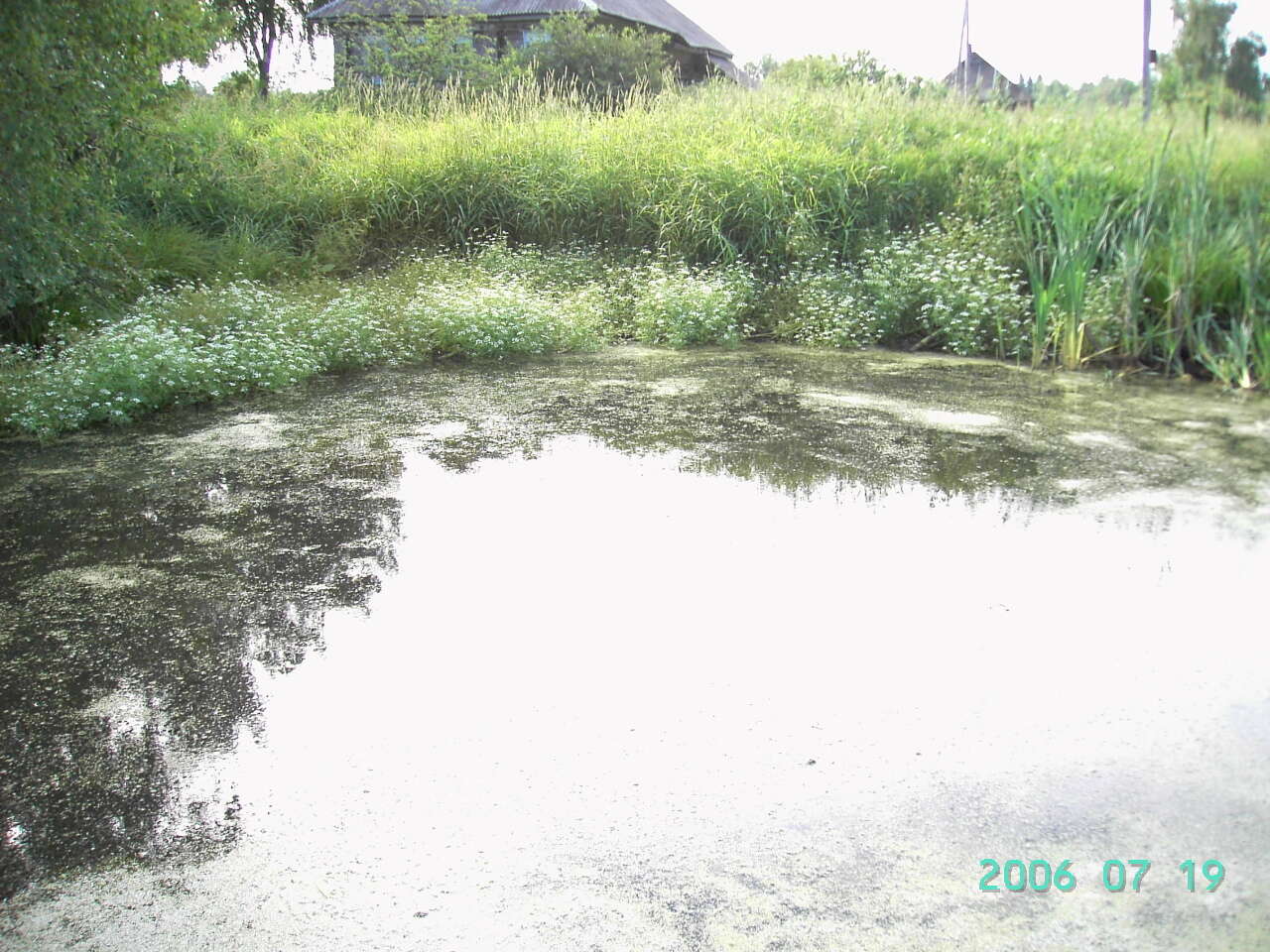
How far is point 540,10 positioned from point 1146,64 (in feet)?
53.6

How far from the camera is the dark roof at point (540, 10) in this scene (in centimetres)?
1762

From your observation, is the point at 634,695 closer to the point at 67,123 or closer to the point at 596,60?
the point at 67,123

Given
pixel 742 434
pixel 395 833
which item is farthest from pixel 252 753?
pixel 742 434

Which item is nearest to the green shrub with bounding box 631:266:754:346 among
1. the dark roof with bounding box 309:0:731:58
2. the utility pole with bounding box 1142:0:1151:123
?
the utility pole with bounding box 1142:0:1151:123

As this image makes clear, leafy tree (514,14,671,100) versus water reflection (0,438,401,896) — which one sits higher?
leafy tree (514,14,671,100)

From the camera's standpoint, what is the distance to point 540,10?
20250 millimetres

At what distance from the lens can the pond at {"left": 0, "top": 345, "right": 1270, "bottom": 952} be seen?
150 centimetres

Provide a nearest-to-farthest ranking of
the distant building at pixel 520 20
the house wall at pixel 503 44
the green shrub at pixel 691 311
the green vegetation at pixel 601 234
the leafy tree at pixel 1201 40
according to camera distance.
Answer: the leafy tree at pixel 1201 40 < the green vegetation at pixel 601 234 < the green shrub at pixel 691 311 < the house wall at pixel 503 44 < the distant building at pixel 520 20

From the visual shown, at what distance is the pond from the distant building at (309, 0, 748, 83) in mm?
12212

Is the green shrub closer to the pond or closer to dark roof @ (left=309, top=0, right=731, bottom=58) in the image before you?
the pond

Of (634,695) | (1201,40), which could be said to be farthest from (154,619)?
(1201,40)

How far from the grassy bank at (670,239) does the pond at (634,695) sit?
174 cm

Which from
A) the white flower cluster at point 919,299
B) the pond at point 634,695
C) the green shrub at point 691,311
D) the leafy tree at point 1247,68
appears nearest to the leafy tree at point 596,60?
the green shrub at point 691,311

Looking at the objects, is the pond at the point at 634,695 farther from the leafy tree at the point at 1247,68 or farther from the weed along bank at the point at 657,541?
the leafy tree at the point at 1247,68
